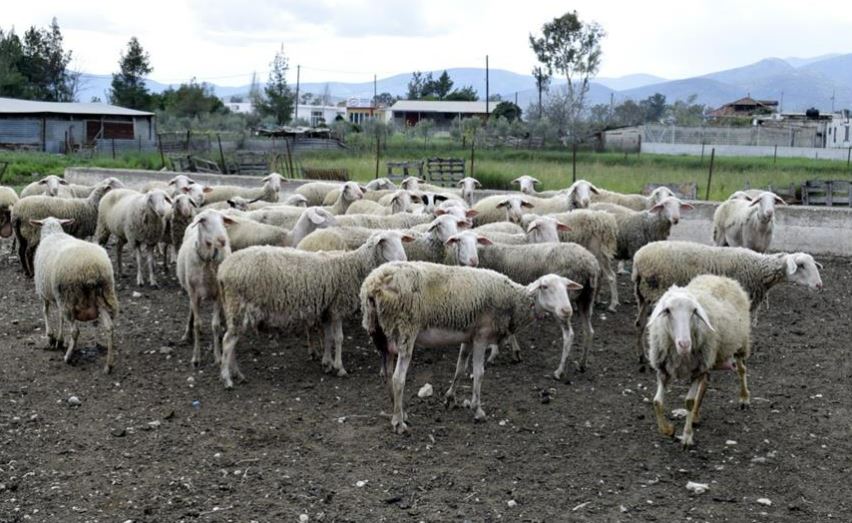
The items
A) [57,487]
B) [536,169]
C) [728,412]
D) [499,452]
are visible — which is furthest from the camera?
[536,169]

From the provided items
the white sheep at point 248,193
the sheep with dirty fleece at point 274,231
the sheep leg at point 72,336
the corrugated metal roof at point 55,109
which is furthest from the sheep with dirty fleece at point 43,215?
the corrugated metal roof at point 55,109

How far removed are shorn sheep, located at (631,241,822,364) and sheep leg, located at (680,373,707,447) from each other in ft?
6.68

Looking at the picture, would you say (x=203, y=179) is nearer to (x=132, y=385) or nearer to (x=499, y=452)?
(x=132, y=385)

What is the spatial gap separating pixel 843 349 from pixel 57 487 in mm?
8194

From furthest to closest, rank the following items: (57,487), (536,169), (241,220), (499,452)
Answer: (536,169) < (241,220) < (499,452) < (57,487)

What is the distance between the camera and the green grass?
78.0ft

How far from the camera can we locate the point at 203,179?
21312 millimetres

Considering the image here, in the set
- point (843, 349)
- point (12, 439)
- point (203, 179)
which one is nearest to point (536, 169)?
point (203, 179)

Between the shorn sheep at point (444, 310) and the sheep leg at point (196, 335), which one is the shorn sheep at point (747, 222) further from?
the sheep leg at point (196, 335)

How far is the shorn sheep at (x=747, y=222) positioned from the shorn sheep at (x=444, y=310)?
237 inches

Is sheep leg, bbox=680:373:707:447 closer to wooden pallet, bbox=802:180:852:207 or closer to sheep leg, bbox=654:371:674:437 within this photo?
sheep leg, bbox=654:371:674:437

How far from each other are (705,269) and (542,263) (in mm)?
1777

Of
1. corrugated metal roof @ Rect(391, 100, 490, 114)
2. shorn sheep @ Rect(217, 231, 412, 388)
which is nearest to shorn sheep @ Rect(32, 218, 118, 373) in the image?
shorn sheep @ Rect(217, 231, 412, 388)

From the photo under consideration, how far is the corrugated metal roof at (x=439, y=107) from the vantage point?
7975cm
